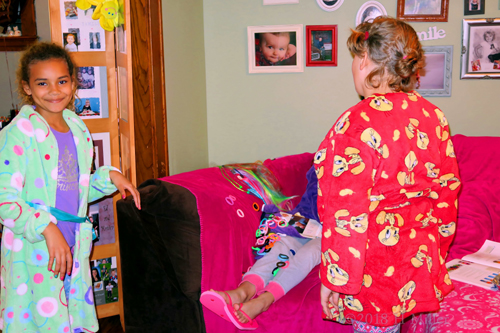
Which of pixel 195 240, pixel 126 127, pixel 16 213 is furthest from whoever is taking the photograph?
pixel 126 127

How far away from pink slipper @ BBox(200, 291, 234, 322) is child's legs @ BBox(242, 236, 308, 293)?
185 millimetres

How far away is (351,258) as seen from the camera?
103 centimetres

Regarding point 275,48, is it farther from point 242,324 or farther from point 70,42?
point 242,324

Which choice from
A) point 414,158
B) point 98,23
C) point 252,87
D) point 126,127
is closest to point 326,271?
point 414,158

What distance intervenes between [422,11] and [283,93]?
3.37 feet

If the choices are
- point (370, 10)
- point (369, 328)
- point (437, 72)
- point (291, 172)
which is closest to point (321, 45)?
point (370, 10)

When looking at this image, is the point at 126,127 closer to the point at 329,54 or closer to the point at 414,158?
the point at 414,158

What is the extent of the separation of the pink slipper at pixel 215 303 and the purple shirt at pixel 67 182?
0.52 metres

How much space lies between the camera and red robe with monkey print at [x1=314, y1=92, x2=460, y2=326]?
1.02 metres

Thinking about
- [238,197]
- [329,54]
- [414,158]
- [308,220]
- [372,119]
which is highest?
[329,54]

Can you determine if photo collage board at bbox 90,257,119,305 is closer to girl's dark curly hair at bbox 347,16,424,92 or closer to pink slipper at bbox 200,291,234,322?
pink slipper at bbox 200,291,234,322

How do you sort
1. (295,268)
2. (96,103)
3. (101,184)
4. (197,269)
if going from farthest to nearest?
(96,103), (295,268), (197,269), (101,184)

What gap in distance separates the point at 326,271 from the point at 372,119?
415mm

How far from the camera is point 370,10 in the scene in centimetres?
266
